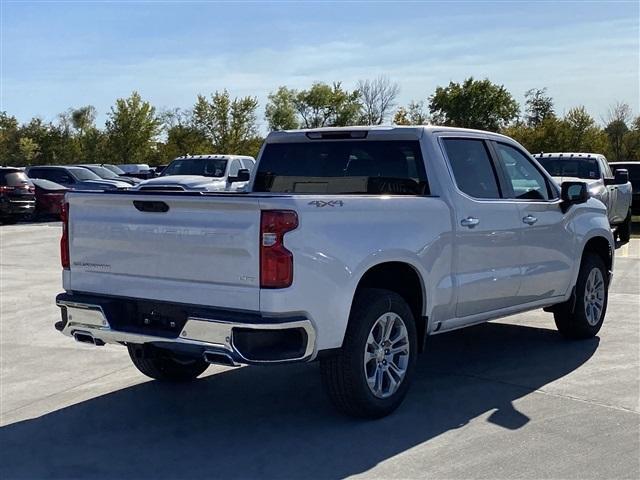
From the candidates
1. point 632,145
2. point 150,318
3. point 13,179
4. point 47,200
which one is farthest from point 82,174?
point 632,145

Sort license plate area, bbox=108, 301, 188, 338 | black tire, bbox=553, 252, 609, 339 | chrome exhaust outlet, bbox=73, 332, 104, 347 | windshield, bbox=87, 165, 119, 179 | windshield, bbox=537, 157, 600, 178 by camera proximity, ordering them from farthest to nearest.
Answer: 1. windshield, bbox=87, 165, 119, 179
2. windshield, bbox=537, 157, 600, 178
3. black tire, bbox=553, 252, 609, 339
4. chrome exhaust outlet, bbox=73, 332, 104, 347
5. license plate area, bbox=108, 301, 188, 338

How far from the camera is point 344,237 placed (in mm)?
5094

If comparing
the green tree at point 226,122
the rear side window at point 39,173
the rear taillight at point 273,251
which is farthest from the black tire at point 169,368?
the green tree at point 226,122

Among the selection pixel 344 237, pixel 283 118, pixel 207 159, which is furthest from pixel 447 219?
pixel 283 118

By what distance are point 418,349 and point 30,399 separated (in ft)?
10.0

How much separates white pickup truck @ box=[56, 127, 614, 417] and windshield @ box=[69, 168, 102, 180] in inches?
910

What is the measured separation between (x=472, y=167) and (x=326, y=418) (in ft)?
7.86

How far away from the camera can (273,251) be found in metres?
4.75

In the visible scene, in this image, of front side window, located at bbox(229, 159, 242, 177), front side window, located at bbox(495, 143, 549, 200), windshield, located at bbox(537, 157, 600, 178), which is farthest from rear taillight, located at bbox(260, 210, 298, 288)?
front side window, located at bbox(229, 159, 242, 177)

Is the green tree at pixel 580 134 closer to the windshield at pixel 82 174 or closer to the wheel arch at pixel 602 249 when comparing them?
the windshield at pixel 82 174

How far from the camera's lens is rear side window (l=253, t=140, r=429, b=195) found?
6328 mm

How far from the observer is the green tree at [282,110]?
228 ft

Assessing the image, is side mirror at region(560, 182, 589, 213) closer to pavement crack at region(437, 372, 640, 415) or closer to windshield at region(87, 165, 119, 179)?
pavement crack at region(437, 372, 640, 415)

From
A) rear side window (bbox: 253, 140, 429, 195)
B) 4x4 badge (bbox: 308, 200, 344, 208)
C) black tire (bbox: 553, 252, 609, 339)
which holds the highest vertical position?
rear side window (bbox: 253, 140, 429, 195)
